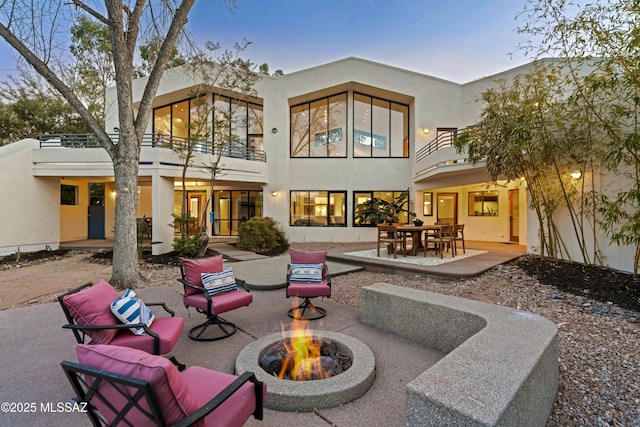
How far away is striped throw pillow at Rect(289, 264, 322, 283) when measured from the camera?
4.38m

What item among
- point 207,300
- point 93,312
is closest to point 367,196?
point 207,300

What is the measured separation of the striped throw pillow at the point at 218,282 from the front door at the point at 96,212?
41.0ft

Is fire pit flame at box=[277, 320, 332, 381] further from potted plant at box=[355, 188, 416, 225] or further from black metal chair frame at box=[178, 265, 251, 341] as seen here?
potted plant at box=[355, 188, 416, 225]

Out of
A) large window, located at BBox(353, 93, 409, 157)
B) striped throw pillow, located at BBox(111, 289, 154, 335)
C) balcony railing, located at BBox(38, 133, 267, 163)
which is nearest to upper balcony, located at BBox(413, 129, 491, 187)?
large window, located at BBox(353, 93, 409, 157)

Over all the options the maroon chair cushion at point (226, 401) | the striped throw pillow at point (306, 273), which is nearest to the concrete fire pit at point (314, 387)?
the maroon chair cushion at point (226, 401)

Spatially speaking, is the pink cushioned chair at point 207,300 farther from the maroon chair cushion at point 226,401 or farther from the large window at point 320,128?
the large window at point 320,128

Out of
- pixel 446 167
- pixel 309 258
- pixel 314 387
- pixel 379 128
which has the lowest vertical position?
pixel 314 387

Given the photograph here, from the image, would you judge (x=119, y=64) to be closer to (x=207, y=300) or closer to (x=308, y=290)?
(x=207, y=300)

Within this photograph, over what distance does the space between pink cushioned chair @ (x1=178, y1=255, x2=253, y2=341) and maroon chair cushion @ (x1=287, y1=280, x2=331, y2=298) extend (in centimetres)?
64

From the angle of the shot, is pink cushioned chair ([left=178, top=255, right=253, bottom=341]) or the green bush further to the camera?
the green bush

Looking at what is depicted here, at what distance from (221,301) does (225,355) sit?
2.48ft

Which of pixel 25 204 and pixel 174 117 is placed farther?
pixel 174 117

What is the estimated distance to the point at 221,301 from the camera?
142 inches

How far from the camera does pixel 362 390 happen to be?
2371 mm
